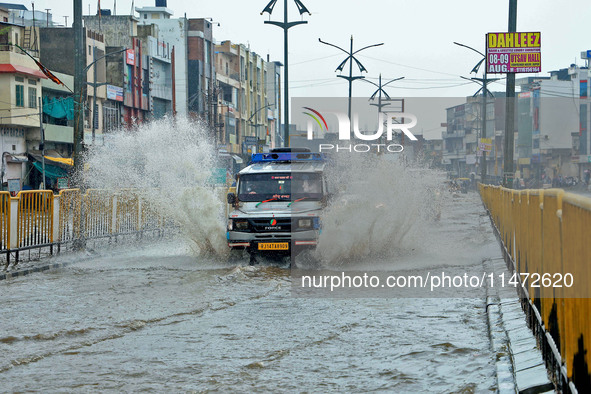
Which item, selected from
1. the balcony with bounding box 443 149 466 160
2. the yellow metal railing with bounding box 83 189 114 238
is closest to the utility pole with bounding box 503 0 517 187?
the yellow metal railing with bounding box 83 189 114 238

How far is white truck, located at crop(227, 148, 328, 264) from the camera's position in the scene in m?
15.4

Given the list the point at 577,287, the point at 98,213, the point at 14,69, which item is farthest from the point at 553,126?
the point at 577,287

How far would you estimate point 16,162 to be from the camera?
46.7 meters

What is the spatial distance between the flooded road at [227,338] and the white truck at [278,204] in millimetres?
1746

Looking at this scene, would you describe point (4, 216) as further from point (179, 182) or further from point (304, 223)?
point (304, 223)

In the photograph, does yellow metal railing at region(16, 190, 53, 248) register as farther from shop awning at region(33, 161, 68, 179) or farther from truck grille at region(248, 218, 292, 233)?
shop awning at region(33, 161, 68, 179)

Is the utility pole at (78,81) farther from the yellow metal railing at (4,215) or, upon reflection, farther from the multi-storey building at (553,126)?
the multi-storey building at (553,126)

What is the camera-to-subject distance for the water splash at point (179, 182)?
1734cm

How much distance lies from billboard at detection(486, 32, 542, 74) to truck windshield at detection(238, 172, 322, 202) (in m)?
10.5

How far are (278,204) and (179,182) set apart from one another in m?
3.78

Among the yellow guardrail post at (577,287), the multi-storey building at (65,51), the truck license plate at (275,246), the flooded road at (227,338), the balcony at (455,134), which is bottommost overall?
the flooded road at (227,338)

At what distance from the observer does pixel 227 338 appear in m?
8.36

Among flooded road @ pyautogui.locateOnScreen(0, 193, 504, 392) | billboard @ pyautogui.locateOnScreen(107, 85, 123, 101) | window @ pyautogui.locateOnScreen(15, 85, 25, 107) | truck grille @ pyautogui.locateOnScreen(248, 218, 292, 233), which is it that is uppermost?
billboard @ pyautogui.locateOnScreen(107, 85, 123, 101)

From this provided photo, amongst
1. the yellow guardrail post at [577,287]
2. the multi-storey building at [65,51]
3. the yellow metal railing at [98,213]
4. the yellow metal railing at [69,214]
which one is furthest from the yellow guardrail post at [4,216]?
the multi-storey building at [65,51]
